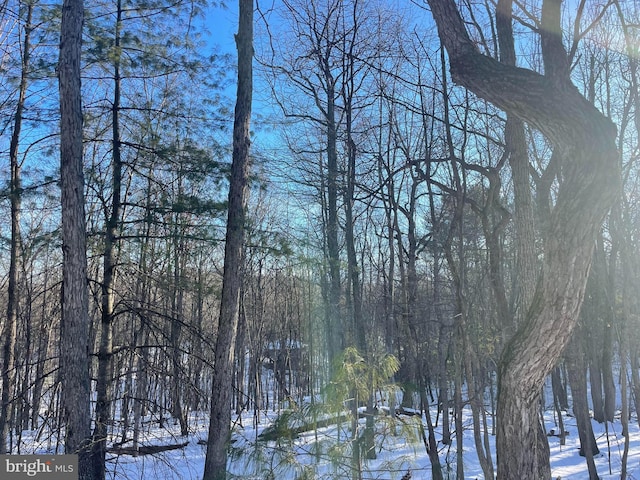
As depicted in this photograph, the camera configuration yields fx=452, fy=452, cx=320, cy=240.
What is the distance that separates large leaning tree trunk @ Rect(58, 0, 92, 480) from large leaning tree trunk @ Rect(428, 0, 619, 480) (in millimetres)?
4239

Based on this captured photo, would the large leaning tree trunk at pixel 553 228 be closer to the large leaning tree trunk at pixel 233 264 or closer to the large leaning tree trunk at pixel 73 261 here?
the large leaning tree trunk at pixel 233 264

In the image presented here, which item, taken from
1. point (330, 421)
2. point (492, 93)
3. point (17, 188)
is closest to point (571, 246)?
point (492, 93)

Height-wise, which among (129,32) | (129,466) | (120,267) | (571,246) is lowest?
(129,466)

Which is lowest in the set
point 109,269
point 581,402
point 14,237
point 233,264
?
point 581,402

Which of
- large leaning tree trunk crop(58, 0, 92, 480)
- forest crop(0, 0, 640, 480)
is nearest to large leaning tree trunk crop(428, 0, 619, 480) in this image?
forest crop(0, 0, 640, 480)

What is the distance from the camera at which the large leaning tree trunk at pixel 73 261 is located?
4.86 meters

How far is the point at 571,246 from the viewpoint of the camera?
9.52 ft

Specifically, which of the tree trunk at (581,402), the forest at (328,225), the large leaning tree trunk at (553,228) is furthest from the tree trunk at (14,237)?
the tree trunk at (581,402)

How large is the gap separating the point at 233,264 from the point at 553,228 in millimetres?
4018

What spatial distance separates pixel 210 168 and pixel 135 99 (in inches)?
81.4

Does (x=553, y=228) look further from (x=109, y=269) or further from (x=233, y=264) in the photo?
(x=109, y=269)

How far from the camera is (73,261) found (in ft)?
16.6

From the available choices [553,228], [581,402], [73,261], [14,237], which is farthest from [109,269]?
[581,402]

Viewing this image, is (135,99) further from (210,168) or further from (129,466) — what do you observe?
(129,466)
